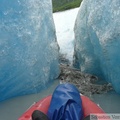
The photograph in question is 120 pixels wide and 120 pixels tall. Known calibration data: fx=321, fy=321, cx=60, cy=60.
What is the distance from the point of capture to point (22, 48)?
509 cm

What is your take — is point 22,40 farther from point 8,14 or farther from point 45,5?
point 45,5

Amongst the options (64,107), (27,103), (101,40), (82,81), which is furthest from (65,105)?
(82,81)

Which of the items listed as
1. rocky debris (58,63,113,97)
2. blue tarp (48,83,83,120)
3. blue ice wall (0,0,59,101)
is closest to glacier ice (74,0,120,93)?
rocky debris (58,63,113,97)

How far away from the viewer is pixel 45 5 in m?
5.76

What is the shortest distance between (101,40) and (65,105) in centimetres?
153

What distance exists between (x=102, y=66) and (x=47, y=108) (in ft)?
5.73

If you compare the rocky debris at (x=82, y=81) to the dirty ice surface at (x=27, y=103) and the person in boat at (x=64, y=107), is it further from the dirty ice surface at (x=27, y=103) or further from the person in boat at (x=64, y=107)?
the person in boat at (x=64, y=107)

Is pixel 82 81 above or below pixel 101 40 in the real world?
below

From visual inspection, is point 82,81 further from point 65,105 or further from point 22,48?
point 65,105

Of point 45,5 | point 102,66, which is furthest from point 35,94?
point 45,5

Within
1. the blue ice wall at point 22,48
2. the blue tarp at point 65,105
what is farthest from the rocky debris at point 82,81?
the blue tarp at point 65,105

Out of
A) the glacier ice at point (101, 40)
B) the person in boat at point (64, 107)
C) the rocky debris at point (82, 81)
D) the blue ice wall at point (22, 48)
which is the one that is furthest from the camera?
the rocky debris at point (82, 81)

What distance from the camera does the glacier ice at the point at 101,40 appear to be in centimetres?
477

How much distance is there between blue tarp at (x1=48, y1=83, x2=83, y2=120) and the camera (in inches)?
148
